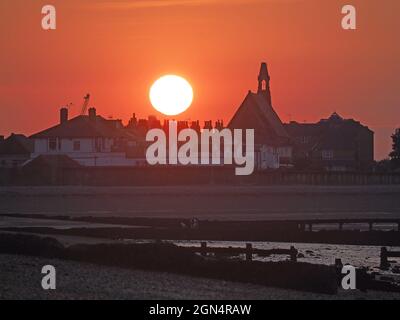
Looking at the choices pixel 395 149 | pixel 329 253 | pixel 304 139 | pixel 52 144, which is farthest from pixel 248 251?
pixel 304 139

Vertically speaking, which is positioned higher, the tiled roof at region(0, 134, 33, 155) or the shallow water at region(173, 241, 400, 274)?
the tiled roof at region(0, 134, 33, 155)

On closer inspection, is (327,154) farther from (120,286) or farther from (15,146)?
(120,286)

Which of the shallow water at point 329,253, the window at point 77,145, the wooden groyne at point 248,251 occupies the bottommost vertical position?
the shallow water at point 329,253

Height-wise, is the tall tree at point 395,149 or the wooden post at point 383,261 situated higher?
the tall tree at point 395,149

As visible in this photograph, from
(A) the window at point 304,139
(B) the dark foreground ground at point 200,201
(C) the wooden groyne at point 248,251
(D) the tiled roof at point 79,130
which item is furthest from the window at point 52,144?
(C) the wooden groyne at point 248,251

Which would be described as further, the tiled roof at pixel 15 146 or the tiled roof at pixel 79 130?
the tiled roof at pixel 15 146

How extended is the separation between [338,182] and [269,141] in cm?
3617

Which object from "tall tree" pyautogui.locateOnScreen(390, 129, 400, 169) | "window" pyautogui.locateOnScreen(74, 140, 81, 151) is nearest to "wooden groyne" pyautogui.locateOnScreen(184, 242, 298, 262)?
"window" pyautogui.locateOnScreen(74, 140, 81, 151)

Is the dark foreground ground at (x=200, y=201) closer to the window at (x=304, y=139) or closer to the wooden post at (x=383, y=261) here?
the wooden post at (x=383, y=261)

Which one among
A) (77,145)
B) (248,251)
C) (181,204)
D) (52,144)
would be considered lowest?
(181,204)

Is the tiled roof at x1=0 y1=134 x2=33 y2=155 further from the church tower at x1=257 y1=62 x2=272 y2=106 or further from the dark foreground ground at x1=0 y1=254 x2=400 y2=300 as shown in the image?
the dark foreground ground at x1=0 y1=254 x2=400 y2=300

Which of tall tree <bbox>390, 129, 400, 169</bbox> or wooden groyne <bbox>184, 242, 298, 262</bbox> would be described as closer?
wooden groyne <bbox>184, 242, 298, 262</bbox>
